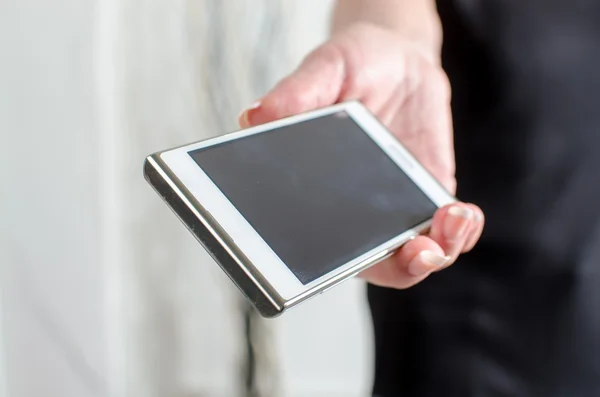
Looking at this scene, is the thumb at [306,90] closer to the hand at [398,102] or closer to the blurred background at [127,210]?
the hand at [398,102]

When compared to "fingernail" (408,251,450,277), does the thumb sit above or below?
above

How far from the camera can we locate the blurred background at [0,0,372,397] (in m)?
0.47

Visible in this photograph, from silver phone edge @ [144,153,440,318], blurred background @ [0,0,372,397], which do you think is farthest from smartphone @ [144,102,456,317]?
blurred background @ [0,0,372,397]

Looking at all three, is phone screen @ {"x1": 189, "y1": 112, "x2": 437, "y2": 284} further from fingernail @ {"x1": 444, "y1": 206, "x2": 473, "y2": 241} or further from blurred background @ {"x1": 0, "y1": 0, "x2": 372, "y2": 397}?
→ blurred background @ {"x1": 0, "y1": 0, "x2": 372, "y2": 397}

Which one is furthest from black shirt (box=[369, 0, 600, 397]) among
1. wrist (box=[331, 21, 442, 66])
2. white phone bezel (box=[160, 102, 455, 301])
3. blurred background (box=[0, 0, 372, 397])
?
blurred background (box=[0, 0, 372, 397])

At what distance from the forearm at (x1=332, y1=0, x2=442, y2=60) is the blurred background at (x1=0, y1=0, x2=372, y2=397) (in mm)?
212

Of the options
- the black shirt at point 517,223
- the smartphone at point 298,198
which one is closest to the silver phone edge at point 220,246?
the smartphone at point 298,198

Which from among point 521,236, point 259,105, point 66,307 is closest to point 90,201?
point 66,307

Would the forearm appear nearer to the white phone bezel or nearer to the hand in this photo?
the hand

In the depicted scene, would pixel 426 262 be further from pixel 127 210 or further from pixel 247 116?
pixel 127 210

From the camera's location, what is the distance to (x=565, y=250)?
15.3 inches

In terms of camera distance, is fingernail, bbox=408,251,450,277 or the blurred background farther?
the blurred background

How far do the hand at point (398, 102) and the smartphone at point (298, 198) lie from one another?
0.04ft

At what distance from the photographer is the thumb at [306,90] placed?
13.1 inches
